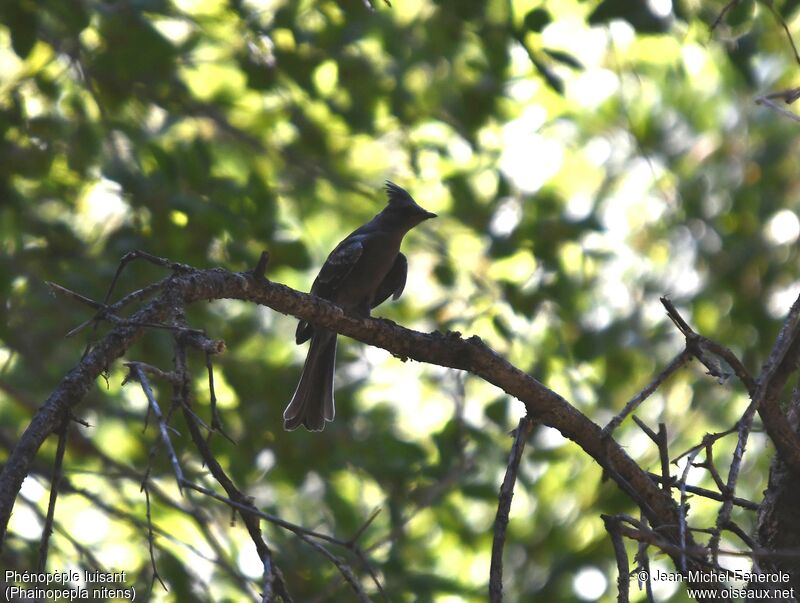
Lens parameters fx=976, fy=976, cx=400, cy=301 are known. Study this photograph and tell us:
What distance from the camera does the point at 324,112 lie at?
25.7 feet

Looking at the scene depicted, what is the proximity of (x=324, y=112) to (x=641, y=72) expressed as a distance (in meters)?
2.80

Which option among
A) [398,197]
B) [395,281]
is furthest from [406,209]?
[395,281]

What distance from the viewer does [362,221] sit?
8953 millimetres

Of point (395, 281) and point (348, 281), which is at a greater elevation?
point (395, 281)

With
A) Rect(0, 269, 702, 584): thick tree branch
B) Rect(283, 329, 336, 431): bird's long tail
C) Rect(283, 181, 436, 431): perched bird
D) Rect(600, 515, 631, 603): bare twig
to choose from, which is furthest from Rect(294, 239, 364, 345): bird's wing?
Rect(600, 515, 631, 603): bare twig

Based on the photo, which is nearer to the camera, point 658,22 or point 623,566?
point 623,566

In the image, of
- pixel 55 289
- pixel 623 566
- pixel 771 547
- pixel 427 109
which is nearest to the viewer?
pixel 55 289

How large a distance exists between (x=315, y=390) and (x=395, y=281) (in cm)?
115

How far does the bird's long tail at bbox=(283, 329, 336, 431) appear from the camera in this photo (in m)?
5.81

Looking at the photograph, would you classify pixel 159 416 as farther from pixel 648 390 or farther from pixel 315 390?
pixel 315 390

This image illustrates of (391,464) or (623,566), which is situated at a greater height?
(391,464)

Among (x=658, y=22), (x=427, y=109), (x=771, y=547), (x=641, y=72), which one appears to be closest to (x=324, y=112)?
(x=427, y=109)

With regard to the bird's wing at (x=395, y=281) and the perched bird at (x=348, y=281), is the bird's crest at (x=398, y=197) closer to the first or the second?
the perched bird at (x=348, y=281)

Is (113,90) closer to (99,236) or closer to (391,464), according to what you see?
(99,236)
